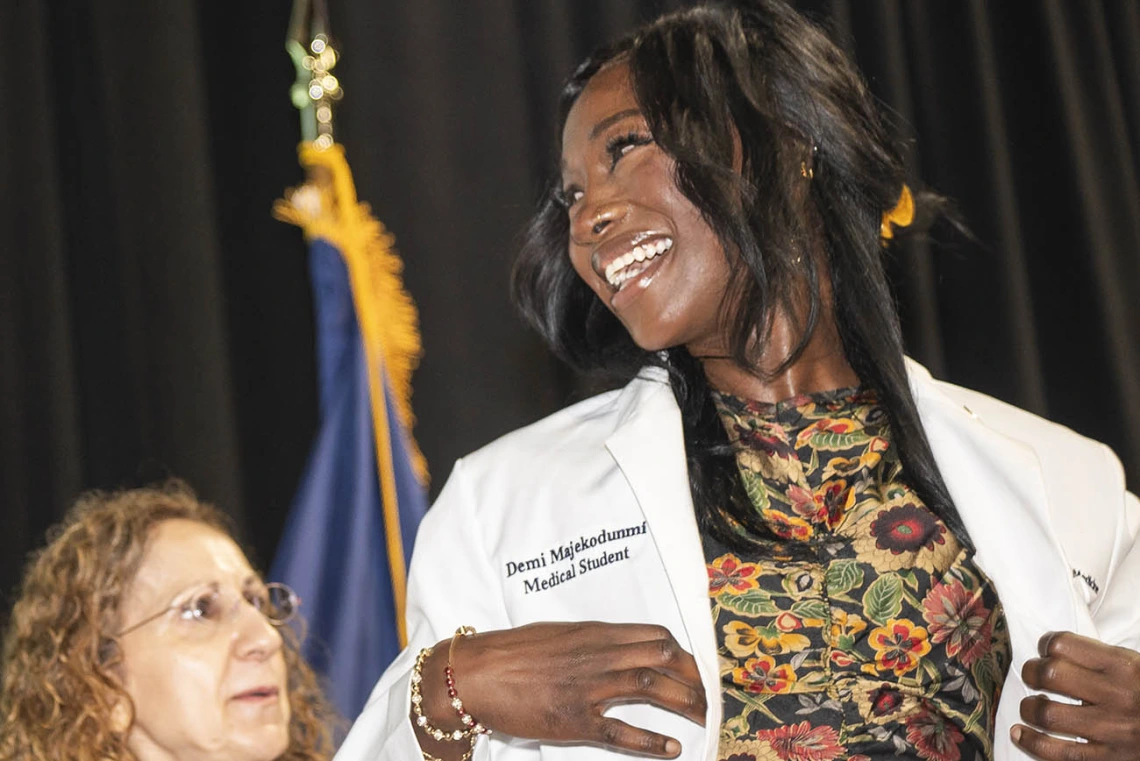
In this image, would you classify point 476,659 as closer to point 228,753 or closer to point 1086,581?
point 1086,581

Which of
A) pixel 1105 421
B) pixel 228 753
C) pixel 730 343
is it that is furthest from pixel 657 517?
pixel 1105 421

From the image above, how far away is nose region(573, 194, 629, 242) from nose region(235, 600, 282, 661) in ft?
3.53

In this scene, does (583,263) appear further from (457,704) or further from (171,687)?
(171,687)

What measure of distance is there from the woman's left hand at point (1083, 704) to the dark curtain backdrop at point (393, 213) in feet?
5.63

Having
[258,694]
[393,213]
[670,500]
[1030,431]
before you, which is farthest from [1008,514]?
[393,213]

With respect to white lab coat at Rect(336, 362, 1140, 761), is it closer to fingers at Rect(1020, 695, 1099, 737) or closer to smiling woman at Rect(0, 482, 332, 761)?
fingers at Rect(1020, 695, 1099, 737)

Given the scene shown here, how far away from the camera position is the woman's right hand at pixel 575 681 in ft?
4.53

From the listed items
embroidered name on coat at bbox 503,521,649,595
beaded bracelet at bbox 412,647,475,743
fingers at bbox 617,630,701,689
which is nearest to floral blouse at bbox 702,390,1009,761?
embroidered name on coat at bbox 503,521,649,595

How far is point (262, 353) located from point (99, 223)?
1.49 feet

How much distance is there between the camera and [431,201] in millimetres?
3172

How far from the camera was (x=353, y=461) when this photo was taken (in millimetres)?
2938

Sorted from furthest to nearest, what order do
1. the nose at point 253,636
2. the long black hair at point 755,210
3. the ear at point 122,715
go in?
the nose at point 253,636 → the ear at point 122,715 → the long black hair at point 755,210

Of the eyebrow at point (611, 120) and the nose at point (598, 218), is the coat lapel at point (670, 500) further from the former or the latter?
the eyebrow at point (611, 120)

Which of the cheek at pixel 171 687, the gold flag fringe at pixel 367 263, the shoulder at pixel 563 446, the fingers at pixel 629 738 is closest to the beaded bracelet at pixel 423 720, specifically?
the fingers at pixel 629 738
